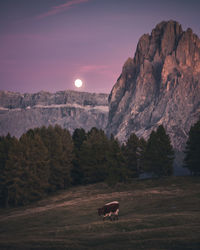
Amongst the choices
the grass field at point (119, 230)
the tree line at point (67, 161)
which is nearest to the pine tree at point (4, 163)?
the tree line at point (67, 161)

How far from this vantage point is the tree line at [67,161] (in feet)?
211

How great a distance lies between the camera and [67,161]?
79.3 m

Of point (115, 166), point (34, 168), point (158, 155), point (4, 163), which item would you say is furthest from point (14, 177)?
point (158, 155)

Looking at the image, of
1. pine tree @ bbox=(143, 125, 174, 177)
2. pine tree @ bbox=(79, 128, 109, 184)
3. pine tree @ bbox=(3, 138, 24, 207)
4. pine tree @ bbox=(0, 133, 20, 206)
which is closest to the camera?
pine tree @ bbox=(3, 138, 24, 207)

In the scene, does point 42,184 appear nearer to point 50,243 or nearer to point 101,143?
point 101,143

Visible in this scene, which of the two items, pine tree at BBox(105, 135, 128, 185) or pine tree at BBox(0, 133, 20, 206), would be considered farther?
pine tree at BBox(105, 135, 128, 185)

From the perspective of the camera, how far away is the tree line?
211 ft

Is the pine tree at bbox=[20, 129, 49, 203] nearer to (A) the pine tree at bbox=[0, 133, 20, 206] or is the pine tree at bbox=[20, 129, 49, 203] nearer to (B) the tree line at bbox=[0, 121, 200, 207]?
(B) the tree line at bbox=[0, 121, 200, 207]

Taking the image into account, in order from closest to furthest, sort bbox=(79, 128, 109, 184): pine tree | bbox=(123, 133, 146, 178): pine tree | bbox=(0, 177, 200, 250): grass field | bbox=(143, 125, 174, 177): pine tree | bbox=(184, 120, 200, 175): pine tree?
bbox=(0, 177, 200, 250): grass field
bbox=(184, 120, 200, 175): pine tree
bbox=(143, 125, 174, 177): pine tree
bbox=(79, 128, 109, 184): pine tree
bbox=(123, 133, 146, 178): pine tree

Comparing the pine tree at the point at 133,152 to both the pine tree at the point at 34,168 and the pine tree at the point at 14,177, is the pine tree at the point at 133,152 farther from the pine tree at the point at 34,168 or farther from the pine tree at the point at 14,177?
the pine tree at the point at 14,177

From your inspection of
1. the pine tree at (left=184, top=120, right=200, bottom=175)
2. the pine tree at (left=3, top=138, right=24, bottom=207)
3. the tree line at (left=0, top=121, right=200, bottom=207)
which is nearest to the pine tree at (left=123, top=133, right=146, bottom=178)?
the tree line at (left=0, top=121, right=200, bottom=207)

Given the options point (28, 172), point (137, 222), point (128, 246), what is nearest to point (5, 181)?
point (28, 172)

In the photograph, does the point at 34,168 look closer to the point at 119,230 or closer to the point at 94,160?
the point at 94,160

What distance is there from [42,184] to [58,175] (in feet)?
33.2
